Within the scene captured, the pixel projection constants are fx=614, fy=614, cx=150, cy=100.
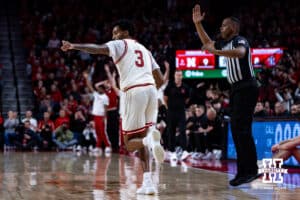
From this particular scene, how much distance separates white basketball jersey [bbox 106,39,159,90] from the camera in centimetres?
561

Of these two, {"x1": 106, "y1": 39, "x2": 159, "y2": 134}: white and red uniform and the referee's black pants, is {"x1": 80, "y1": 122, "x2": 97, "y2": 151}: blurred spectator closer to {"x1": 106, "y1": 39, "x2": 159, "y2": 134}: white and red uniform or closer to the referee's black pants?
the referee's black pants

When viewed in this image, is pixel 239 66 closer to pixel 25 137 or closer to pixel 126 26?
pixel 126 26

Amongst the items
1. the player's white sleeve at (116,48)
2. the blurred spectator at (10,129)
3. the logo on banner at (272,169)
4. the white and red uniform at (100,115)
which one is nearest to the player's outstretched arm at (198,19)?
the player's white sleeve at (116,48)

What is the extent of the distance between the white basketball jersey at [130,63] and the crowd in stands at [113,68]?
13.2ft

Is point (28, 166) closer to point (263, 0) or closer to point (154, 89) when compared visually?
point (154, 89)

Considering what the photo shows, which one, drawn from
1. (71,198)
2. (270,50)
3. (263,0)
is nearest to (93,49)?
(71,198)

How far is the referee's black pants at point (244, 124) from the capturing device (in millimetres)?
6049

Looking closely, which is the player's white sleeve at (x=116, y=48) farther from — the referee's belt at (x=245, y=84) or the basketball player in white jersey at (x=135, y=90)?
the referee's belt at (x=245, y=84)

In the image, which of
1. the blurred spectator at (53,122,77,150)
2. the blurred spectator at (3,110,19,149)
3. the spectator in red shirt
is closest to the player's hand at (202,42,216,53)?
the blurred spectator at (53,122,77,150)

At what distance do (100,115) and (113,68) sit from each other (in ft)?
15.9

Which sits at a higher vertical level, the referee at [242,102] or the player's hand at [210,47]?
the player's hand at [210,47]

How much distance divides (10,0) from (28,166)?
15343 millimetres

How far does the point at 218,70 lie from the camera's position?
16.0 metres

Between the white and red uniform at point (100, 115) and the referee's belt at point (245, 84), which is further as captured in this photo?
the white and red uniform at point (100, 115)
